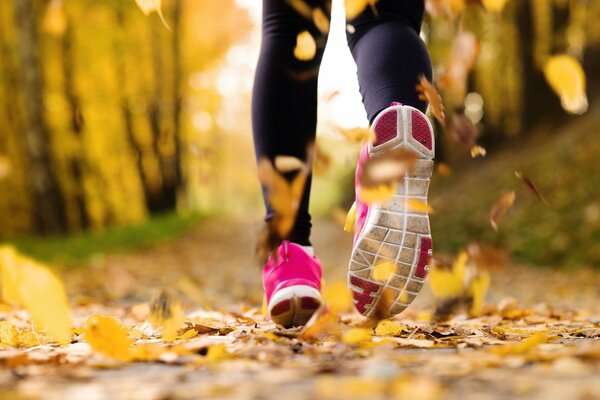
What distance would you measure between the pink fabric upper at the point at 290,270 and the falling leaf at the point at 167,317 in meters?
0.22

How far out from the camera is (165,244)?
891cm

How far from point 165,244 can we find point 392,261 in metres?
7.85

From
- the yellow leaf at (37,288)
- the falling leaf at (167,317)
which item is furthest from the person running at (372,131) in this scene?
the yellow leaf at (37,288)

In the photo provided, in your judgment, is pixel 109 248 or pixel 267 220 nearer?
pixel 267 220

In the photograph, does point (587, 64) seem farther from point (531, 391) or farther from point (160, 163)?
point (531, 391)

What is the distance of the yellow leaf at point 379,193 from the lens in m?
1.35

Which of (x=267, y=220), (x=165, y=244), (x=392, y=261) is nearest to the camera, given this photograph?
(x=392, y=261)

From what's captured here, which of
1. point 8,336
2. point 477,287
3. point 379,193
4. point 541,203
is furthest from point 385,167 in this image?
point 541,203

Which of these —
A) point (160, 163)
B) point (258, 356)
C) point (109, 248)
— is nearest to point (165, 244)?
point (109, 248)

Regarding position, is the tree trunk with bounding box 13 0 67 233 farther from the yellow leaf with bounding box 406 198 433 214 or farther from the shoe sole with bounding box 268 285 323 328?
the yellow leaf with bounding box 406 198 433 214

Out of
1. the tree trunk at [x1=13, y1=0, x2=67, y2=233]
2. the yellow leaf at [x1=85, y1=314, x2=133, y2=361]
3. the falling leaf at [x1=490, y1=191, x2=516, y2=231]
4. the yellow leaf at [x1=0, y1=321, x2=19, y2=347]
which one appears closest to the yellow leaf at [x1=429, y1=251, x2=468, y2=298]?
the falling leaf at [x1=490, y1=191, x2=516, y2=231]

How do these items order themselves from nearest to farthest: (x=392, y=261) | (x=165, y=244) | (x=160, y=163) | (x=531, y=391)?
(x=531, y=391) → (x=392, y=261) → (x=165, y=244) → (x=160, y=163)

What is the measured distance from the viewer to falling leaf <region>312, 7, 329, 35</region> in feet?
5.03

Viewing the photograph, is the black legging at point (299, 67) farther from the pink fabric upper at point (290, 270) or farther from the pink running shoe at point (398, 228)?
the pink running shoe at point (398, 228)
